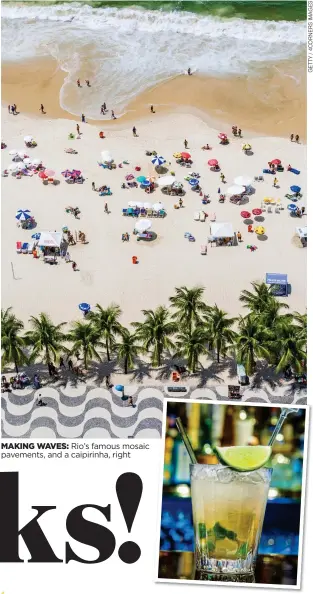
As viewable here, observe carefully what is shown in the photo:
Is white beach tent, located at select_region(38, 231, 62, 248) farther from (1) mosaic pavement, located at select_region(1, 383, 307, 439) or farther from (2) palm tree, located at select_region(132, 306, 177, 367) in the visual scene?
(1) mosaic pavement, located at select_region(1, 383, 307, 439)

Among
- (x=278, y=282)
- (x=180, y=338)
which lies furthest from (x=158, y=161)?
(x=180, y=338)

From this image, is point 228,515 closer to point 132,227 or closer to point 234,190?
point 132,227

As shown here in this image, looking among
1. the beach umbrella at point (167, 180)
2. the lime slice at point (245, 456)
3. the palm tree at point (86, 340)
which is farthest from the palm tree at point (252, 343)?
the beach umbrella at point (167, 180)

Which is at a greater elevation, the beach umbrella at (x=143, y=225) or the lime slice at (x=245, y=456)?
the beach umbrella at (x=143, y=225)

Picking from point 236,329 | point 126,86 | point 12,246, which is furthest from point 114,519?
point 126,86

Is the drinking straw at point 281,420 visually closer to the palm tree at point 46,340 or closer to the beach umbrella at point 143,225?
the palm tree at point 46,340

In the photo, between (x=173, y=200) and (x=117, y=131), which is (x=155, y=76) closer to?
(x=117, y=131)
